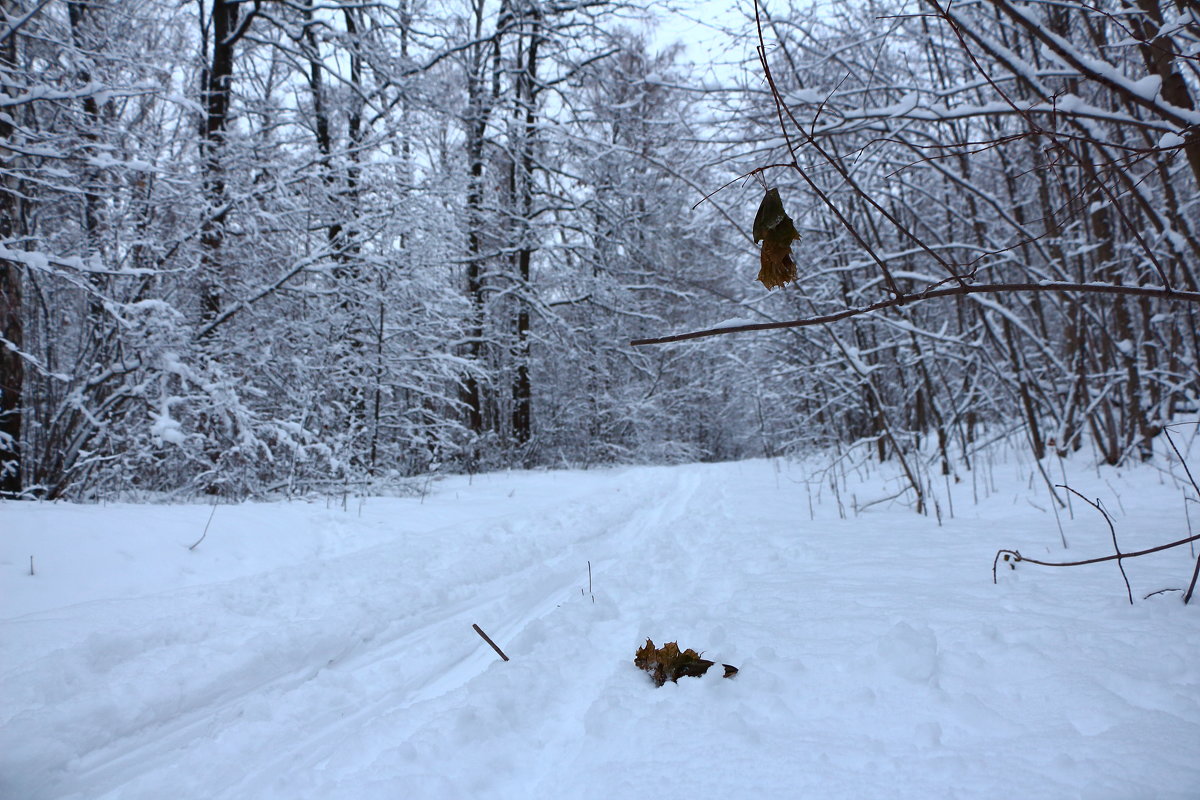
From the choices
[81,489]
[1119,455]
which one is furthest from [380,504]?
[1119,455]

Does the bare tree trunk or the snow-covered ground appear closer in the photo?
the snow-covered ground

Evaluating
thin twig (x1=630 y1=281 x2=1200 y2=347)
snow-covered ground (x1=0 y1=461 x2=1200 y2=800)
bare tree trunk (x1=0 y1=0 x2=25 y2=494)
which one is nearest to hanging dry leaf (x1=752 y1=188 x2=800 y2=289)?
thin twig (x1=630 y1=281 x2=1200 y2=347)

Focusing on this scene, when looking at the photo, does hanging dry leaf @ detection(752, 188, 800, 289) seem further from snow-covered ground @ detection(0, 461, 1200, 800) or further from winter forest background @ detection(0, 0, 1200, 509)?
snow-covered ground @ detection(0, 461, 1200, 800)

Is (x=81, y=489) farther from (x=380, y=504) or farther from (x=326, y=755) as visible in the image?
(x=326, y=755)

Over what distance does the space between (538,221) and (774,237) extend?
40.3ft

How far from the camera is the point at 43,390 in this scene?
5.70 m

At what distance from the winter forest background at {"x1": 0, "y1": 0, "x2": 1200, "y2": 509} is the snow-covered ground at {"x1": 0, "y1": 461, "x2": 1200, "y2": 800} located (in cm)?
92

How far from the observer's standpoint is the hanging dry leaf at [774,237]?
95 centimetres

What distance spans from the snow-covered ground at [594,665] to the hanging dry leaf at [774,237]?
0.99 metres

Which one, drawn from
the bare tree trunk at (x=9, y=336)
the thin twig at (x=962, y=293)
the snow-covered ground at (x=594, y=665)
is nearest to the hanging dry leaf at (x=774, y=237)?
the thin twig at (x=962, y=293)

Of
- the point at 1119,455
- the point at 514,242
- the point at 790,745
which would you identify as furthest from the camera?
the point at 514,242

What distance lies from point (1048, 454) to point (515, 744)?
675 centimetres

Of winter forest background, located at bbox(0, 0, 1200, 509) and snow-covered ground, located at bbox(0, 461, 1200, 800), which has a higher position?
winter forest background, located at bbox(0, 0, 1200, 509)

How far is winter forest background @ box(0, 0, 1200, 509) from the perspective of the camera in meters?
3.39
